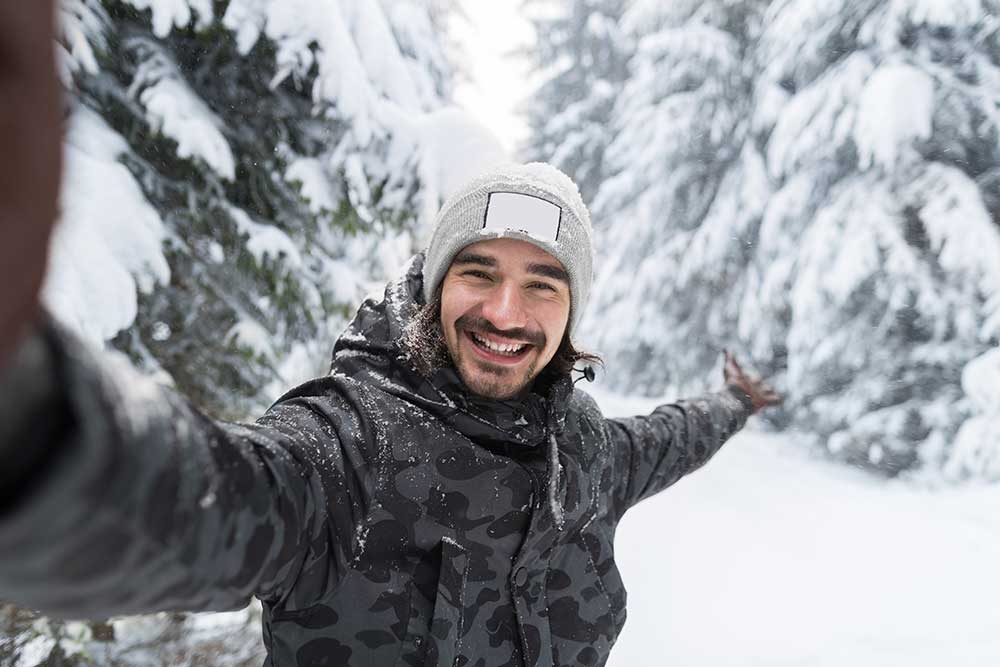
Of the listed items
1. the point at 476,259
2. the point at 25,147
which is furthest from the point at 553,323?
the point at 25,147

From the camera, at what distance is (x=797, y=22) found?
20.8 ft

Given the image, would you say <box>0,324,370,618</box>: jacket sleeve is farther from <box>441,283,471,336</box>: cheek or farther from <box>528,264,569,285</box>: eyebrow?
<box>528,264,569,285</box>: eyebrow

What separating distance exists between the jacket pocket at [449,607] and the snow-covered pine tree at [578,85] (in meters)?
11.6

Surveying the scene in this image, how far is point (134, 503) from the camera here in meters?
0.53

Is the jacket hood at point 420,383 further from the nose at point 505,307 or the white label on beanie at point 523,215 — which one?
the white label on beanie at point 523,215

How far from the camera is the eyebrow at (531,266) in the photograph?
158 centimetres

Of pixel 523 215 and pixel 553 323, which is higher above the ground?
pixel 523 215

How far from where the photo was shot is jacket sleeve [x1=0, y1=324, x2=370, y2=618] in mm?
429

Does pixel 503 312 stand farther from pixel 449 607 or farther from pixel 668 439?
pixel 668 439

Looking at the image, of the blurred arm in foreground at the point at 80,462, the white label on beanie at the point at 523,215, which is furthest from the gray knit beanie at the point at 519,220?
the blurred arm in foreground at the point at 80,462

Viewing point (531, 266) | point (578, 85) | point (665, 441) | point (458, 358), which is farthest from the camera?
point (578, 85)

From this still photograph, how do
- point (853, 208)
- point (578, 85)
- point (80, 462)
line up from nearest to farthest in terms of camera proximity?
point (80, 462) → point (853, 208) → point (578, 85)

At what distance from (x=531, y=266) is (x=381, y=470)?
0.67m

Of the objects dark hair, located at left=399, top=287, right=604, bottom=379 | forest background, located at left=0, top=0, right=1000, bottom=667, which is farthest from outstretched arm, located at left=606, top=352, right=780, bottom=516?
forest background, located at left=0, top=0, right=1000, bottom=667
